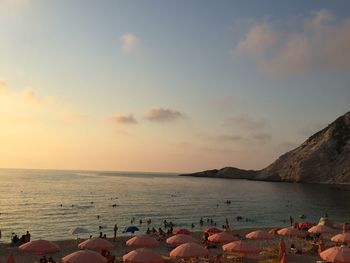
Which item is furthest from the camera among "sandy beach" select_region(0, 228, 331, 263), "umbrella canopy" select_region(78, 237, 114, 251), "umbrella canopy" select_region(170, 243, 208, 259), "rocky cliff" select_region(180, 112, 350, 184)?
"rocky cliff" select_region(180, 112, 350, 184)

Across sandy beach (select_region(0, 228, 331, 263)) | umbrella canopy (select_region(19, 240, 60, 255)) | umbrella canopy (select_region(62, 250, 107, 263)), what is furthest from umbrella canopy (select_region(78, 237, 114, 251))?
umbrella canopy (select_region(62, 250, 107, 263))

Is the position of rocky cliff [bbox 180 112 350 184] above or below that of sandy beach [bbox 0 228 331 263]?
above

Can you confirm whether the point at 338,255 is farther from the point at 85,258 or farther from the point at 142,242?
the point at 85,258

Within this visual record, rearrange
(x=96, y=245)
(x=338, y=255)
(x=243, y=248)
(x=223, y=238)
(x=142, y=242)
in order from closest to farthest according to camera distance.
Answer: (x=338, y=255), (x=243, y=248), (x=96, y=245), (x=142, y=242), (x=223, y=238)

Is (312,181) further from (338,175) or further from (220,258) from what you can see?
(220,258)

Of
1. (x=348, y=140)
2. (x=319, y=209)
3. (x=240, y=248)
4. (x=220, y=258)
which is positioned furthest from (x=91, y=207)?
(x=348, y=140)

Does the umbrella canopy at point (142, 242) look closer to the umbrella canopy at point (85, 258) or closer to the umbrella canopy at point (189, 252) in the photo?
the umbrella canopy at point (189, 252)

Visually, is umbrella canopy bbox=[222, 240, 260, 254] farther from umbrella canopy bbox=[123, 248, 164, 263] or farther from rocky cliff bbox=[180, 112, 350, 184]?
rocky cliff bbox=[180, 112, 350, 184]

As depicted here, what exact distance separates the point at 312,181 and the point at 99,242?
520 ft

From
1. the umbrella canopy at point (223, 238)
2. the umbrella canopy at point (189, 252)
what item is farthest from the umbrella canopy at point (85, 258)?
the umbrella canopy at point (223, 238)

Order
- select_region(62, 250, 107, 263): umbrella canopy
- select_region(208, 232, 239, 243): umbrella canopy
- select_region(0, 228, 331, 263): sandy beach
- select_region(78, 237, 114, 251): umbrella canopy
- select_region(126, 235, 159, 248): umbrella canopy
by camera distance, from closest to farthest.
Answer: select_region(62, 250, 107, 263): umbrella canopy < select_region(78, 237, 114, 251): umbrella canopy < select_region(126, 235, 159, 248): umbrella canopy < select_region(208, 232, 239, 243): umbrella canopy < select_region(0, 228, 331, 263): sandy beach

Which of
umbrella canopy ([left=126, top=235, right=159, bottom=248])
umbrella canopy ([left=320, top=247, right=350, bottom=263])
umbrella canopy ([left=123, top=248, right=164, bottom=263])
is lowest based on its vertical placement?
umbrella canopy ([left=126, top=235, right=159, bottom=248])

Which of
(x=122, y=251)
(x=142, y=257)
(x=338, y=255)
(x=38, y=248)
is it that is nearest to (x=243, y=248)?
(x=338, y=255)

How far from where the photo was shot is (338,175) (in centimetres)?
16225
